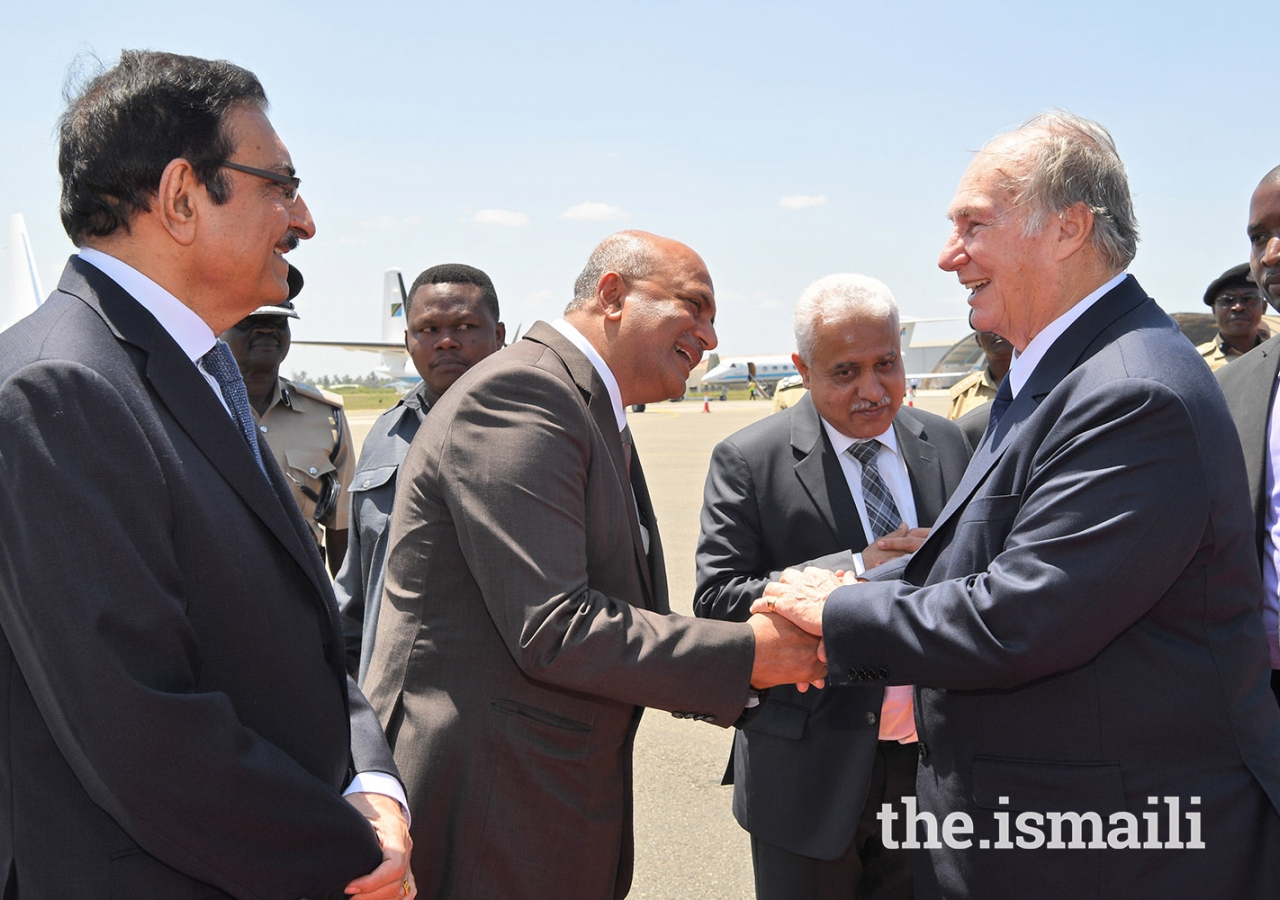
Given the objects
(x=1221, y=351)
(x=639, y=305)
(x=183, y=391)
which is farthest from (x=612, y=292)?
(x=1221, y=351)

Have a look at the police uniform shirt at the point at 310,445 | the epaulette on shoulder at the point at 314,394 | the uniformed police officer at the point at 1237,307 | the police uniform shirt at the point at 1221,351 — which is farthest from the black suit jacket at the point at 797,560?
the police uniform shirt at the point at 1221,351

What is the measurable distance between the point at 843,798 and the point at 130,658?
7.05ft

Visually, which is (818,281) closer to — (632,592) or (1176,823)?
(632,592)

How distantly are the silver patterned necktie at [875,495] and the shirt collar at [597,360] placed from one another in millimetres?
1076

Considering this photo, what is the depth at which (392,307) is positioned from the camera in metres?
55.6

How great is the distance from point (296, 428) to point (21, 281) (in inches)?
672

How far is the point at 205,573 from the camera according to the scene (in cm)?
155

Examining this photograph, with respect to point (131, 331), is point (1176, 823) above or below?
below

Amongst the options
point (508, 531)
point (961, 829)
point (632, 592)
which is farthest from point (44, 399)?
point (961, 829)

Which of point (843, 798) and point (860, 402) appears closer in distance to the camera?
point (843, 798)

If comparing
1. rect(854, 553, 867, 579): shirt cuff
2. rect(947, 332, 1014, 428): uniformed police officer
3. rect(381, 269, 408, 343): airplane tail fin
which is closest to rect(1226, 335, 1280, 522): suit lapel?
rect(854, 553, 867, 579): shirt cuff

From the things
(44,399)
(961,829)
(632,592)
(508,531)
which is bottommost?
(961,829)

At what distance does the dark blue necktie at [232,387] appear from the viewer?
1.93 m

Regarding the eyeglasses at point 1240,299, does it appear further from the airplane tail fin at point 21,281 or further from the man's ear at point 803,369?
the airplane tail fin at point 21,281
